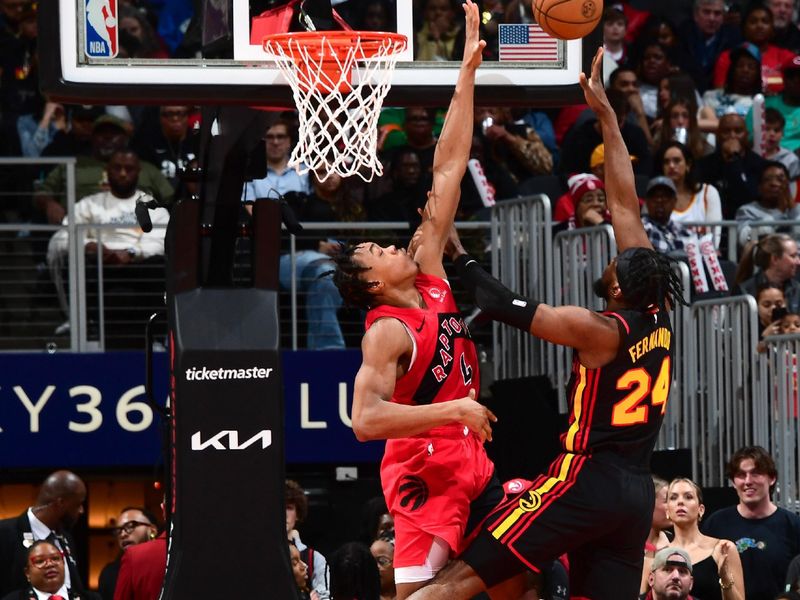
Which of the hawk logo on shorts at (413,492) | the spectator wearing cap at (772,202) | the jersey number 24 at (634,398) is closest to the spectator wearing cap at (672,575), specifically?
the jersey number 24 at (634,398)

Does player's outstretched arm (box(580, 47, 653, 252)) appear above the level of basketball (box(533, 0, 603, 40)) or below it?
below

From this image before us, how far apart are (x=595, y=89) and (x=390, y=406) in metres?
1.99

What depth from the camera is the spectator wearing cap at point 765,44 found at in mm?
16047

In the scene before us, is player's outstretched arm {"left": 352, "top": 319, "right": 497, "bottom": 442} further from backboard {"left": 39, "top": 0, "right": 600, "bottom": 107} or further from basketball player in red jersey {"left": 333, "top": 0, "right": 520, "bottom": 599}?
backboard {"left": 39, "top": 0, "right": 600, "bottom": 107}

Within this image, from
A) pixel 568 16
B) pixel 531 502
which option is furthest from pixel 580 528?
pixel 568 16

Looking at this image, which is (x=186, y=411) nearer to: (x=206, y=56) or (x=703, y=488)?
(x=206, y=56)

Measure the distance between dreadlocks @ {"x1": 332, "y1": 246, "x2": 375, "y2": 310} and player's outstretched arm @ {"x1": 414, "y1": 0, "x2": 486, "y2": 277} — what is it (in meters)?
0.34

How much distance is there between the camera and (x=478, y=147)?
13.2 m

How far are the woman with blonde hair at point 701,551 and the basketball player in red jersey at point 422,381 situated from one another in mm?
2280

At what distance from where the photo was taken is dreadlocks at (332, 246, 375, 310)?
711 cm

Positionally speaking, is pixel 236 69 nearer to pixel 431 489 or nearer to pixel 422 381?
pixel 422 381

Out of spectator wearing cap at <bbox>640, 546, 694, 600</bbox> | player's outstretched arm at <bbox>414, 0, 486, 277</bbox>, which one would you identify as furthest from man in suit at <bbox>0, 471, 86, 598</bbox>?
player's outstretched arm at <bbox>414, 0, 486, 277</bbox>

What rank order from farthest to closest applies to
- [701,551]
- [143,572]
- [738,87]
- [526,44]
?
1. [738,87]
2. [701,551]
3. [143,572]
4. [526,44]

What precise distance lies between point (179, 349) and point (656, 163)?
6.32m
